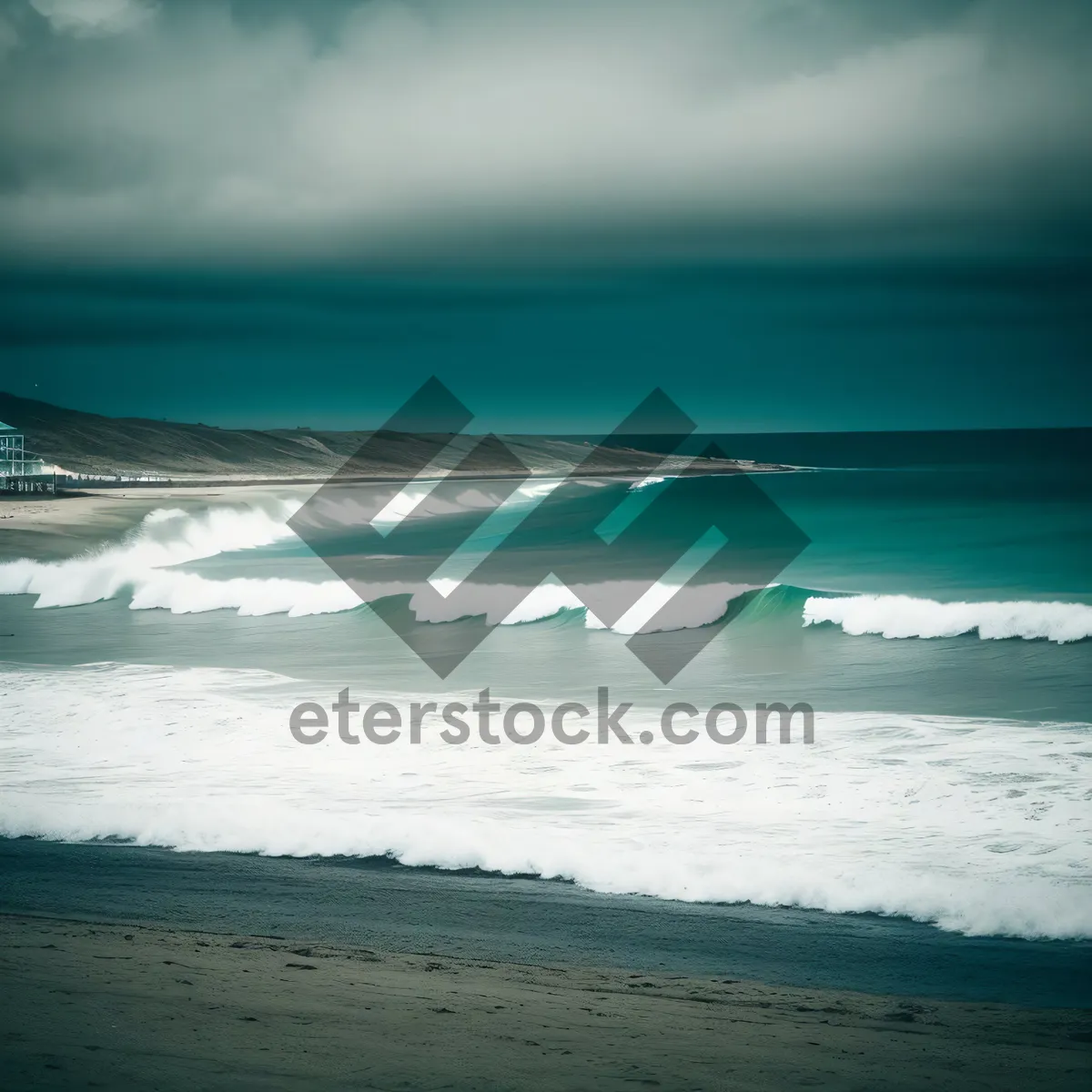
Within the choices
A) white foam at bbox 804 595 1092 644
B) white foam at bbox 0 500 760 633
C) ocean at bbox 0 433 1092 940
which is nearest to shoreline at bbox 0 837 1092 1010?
ocean at bbox 0 433 1092 940

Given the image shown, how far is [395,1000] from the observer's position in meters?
4.60

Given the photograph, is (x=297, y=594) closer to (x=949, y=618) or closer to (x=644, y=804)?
(x=949, y=618)

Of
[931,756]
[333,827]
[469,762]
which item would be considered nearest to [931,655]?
[931,756]

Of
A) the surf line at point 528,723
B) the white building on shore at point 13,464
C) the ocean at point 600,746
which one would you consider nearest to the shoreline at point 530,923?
the ocean at point 600,746

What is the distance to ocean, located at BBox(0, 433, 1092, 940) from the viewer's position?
6887 mm

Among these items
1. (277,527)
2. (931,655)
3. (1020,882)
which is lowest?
(1020,882)

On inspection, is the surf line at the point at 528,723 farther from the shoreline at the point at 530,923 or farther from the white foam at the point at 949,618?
the white foam at the point at 949,618

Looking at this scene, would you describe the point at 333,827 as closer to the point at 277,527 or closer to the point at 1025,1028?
the point at 1025,1028

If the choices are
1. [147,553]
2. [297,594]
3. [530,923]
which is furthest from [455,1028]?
[147,553]

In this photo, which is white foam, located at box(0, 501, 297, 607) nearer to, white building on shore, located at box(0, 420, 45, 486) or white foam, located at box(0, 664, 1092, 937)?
white foam, located at box(0, 664, 1092, 937)

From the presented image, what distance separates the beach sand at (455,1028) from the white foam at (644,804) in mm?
1508

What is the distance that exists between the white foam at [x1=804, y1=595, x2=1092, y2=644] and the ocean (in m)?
0.07

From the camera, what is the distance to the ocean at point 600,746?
6.89m

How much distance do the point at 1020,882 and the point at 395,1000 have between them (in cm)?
392
